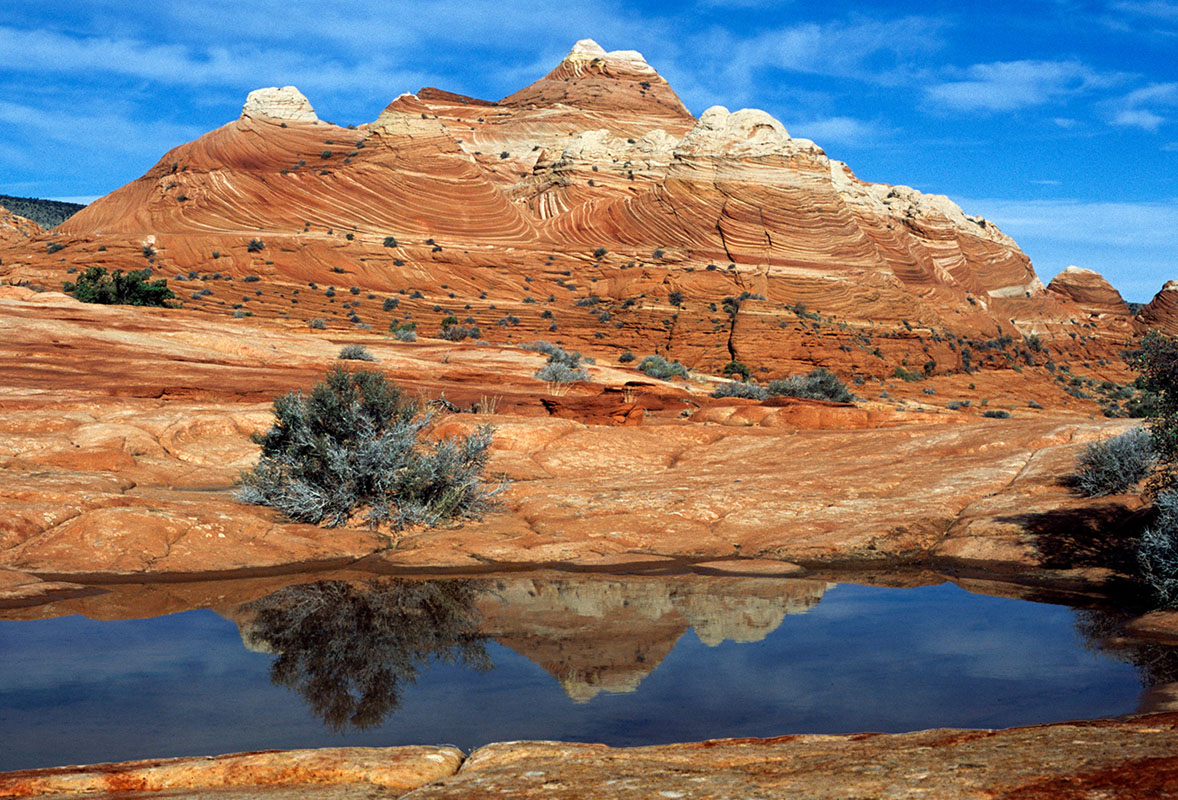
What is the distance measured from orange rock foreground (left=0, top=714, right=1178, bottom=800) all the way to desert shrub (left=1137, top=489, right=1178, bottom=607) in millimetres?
4054

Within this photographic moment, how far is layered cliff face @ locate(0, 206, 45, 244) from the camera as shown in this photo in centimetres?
5785

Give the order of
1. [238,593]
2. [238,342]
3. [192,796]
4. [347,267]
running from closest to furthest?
[192,796] → [238,593] → [238,342] → [347,267]

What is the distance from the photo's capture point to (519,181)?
7638 centimetres

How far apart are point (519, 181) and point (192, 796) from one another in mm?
75344

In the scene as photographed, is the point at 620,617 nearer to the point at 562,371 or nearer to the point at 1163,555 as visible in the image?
the point at 1163,555

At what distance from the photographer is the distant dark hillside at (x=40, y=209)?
88.2m

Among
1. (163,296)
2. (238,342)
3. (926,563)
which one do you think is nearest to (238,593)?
(926,563)

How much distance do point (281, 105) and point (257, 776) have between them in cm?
7473

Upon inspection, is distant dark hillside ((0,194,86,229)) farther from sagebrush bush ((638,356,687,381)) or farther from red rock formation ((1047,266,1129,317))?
red rock formation ((1047,266,1129,317))

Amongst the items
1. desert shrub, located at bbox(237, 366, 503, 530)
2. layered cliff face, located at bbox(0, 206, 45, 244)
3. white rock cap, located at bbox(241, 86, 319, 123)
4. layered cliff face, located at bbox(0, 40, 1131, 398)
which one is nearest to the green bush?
desert shrub, located at bbox(237, 366, 503, 530)

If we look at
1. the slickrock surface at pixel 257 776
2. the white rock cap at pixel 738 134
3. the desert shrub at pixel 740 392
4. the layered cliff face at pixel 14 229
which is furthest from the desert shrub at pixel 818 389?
the layered cliff face at pixel 14 229

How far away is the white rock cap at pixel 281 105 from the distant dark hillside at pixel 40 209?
2737 cm

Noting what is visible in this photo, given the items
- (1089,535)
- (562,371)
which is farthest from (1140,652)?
(562,371)

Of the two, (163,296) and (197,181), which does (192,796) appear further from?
(197,181)
